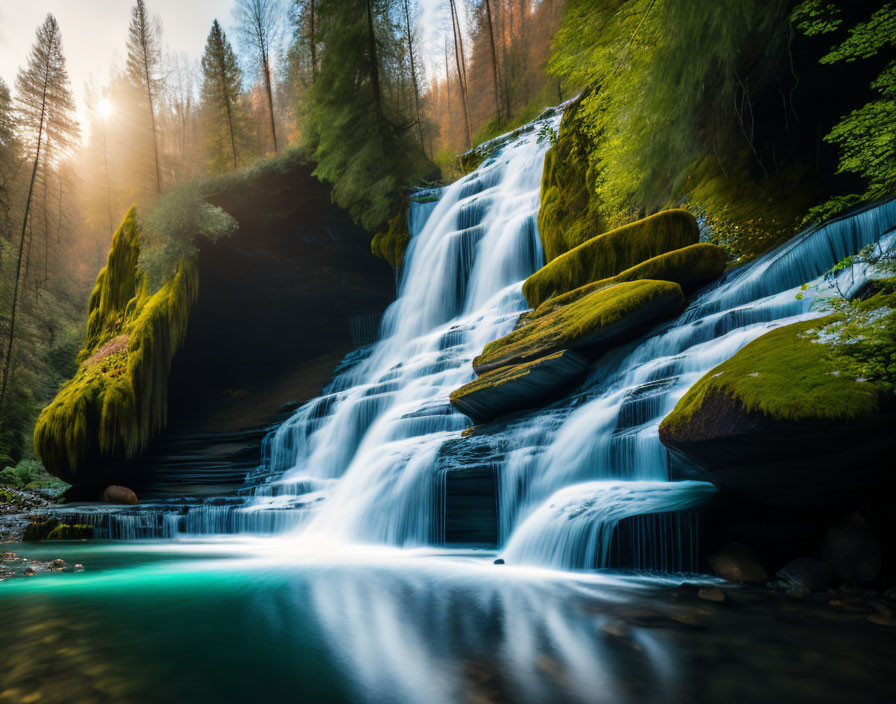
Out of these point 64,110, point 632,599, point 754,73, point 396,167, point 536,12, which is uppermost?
point 536,12

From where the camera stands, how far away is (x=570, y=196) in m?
9.86

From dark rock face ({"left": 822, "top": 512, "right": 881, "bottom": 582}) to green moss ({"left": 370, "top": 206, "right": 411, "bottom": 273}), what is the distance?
1256 cm

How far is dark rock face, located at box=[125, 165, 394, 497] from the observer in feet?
40.9

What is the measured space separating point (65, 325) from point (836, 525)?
27.2 meters

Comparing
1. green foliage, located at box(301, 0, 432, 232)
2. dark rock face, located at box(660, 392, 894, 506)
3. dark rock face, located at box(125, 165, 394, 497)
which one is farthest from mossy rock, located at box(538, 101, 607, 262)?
dark rock face, located at box(125, 165, 394, 497)

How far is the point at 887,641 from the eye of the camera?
102 inches

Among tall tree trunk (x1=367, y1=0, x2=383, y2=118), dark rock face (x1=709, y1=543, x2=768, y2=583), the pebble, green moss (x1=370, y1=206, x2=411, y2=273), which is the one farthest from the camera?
green moss (x1=370, y1=206, x2=411, y2=273)

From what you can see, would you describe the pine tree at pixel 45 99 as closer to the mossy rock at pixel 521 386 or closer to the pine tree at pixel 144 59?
the pine tree at pixel 144 59

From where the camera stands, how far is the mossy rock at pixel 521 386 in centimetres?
608

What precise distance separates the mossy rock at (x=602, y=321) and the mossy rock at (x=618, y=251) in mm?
1220

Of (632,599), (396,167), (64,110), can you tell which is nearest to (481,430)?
(632,599)

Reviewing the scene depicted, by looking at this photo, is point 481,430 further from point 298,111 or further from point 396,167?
point 298,111

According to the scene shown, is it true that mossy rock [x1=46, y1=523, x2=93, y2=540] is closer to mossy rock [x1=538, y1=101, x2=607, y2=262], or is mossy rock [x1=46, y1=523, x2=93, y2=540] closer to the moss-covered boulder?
the moss-covered boulder

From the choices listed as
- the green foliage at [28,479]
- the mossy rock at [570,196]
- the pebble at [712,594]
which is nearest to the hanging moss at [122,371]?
the green foliage at [28,479]
